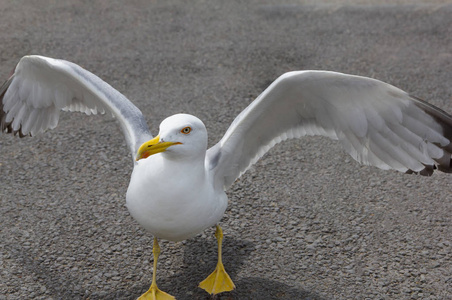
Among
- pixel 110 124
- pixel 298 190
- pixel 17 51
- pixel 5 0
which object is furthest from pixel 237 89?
pixel 5 0

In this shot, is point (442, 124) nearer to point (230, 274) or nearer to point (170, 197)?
point (170, 197)

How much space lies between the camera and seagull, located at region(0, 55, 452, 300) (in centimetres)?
341

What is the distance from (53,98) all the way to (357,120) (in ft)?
8.10

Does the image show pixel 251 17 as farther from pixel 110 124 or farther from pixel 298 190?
pixel 298 190

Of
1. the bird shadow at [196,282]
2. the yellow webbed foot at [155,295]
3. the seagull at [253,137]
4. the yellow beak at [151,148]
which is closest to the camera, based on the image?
the yellow beak at [151,148]

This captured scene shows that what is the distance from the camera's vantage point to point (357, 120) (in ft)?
11.8

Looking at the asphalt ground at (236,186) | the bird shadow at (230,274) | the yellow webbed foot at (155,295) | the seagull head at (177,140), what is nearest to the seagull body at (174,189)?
the seagull head at (177,140)

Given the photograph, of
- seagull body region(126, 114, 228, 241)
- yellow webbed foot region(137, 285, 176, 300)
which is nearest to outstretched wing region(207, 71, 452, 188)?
seagull body region(126, 114, 228, 241)

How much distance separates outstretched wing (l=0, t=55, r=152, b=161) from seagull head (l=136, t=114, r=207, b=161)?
61cm

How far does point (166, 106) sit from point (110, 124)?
2.38ft

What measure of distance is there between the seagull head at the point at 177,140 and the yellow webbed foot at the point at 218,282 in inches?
38.5

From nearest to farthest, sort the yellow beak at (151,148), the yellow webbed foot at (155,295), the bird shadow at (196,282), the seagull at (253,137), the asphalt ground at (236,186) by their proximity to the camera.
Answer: the yellow beak at (151,148) → the seagull at (253,137) → the yellow webbed foot at (155,295) → the bird shadow at (196,282) → the asphalt ground at (236,186)

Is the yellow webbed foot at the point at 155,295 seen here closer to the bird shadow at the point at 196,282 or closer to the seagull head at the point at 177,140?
the bird shadow at the point at 196,282

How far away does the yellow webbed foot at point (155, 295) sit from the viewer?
3.79 metres
